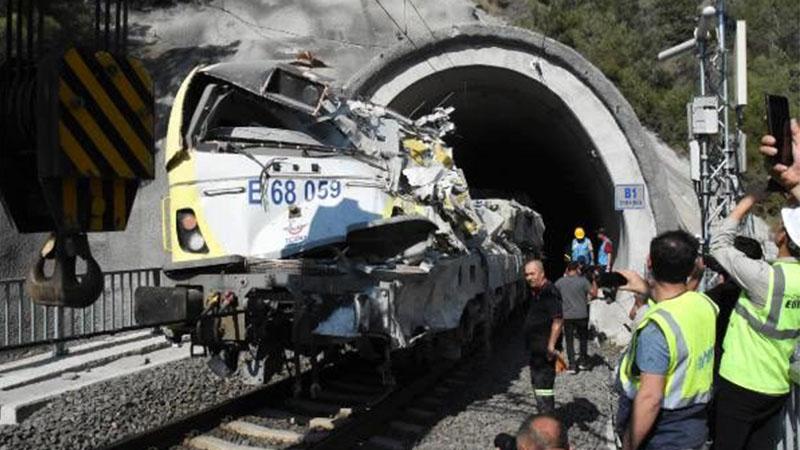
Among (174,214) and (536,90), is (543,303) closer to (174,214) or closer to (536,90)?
(174,214)

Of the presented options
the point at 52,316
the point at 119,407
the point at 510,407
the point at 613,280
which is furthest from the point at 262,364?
the point at 52,316

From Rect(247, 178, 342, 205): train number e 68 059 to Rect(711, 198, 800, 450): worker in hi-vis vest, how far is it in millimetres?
3767

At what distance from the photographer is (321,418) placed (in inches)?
297

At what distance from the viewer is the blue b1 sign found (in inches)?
568

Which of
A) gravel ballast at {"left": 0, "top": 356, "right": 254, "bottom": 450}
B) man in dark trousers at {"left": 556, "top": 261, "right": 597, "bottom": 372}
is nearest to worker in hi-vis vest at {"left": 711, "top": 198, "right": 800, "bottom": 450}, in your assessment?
gravel ballast at {"left": 0, "top": 356, "right": 254, "bottom": 450}

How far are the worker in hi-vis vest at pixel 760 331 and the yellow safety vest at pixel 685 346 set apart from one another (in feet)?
1.25

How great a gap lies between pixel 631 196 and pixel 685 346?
37.9 ft

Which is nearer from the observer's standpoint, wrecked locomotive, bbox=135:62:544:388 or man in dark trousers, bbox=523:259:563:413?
wrecked locomotive, bbox=135:62:544:388

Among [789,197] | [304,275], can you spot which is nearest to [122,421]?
[304,275]

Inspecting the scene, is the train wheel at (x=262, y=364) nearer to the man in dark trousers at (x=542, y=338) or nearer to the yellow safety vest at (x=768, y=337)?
the man in dark trousers at (x=542, y=338)

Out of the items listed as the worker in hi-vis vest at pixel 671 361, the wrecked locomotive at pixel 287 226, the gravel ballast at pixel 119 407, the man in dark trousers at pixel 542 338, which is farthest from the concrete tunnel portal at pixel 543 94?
the worker in hi-vis vest at pixel 671 361

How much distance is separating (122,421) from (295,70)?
378cm

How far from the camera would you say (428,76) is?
1528 centimetres

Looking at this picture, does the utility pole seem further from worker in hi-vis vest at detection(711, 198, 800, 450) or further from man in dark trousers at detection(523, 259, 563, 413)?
worker in hi-vis vest at detection(711, 198, 800, 450)
